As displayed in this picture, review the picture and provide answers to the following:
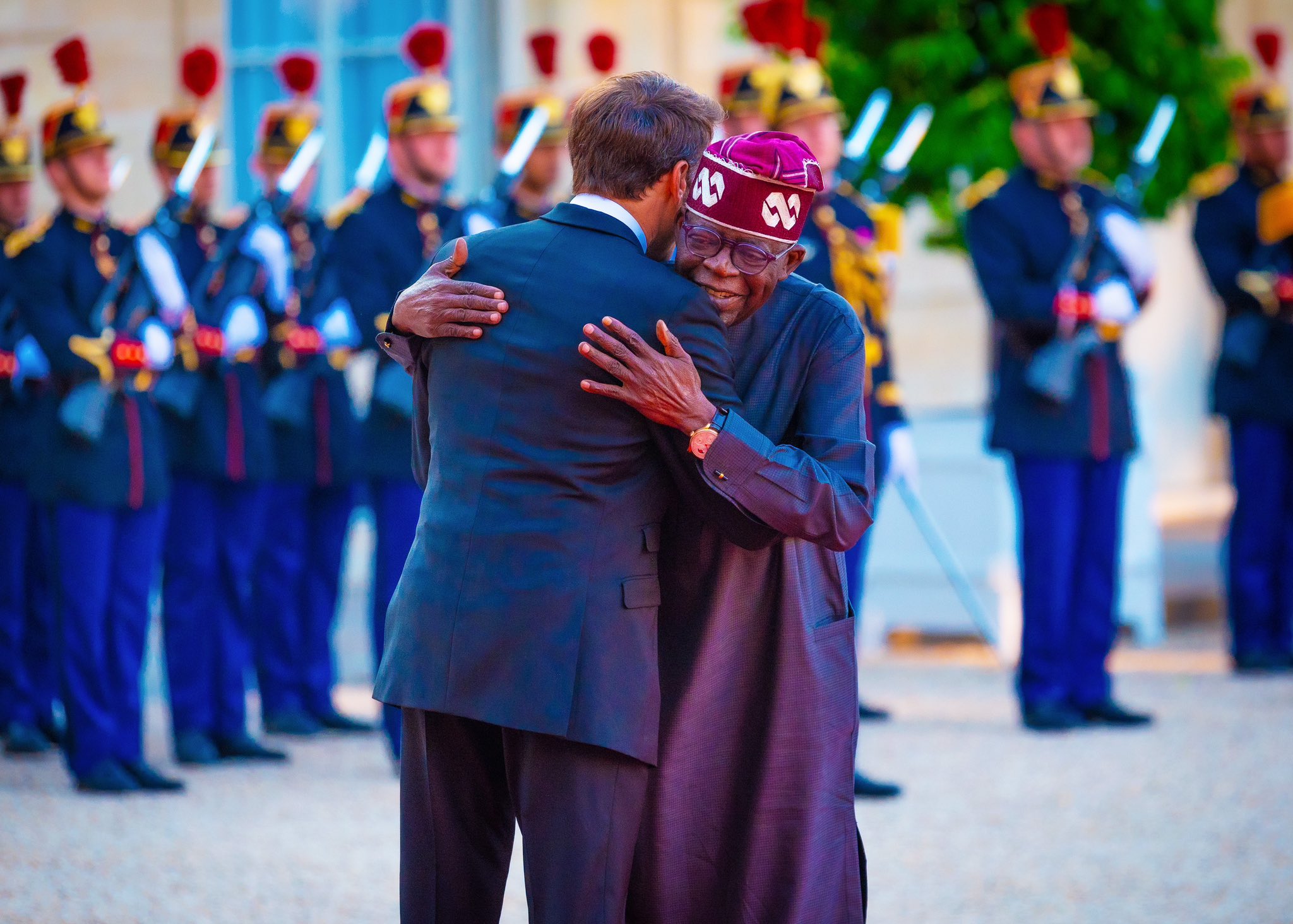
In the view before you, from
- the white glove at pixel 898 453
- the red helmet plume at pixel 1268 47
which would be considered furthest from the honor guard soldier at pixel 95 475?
the red helmet plume at pixel 1268 47

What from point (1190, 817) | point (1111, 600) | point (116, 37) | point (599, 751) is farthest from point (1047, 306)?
point (116, 37)

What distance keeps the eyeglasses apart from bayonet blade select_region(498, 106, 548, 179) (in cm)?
330

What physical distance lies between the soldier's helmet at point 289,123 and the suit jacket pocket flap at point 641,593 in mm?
4544

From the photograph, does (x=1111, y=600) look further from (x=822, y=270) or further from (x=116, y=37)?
(x=116, y=37)

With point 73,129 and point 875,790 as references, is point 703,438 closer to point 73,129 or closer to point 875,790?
point 875,790

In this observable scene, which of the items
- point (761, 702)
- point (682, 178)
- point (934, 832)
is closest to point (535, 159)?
point (934, 832)

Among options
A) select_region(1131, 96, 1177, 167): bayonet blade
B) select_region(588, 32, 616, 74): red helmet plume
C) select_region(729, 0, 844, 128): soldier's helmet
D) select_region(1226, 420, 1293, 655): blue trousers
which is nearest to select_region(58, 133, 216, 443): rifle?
select_region(588, 32, 616, 74): red helmet plume

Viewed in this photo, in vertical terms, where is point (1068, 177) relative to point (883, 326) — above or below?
above

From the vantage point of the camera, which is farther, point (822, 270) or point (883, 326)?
point (883, 326)

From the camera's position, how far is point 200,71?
242 inches

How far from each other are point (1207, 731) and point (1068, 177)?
189 cm

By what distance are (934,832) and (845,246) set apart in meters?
1.82

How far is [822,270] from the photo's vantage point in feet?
17.0

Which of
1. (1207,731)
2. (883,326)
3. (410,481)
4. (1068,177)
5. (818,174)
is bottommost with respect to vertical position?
(1207,731)
